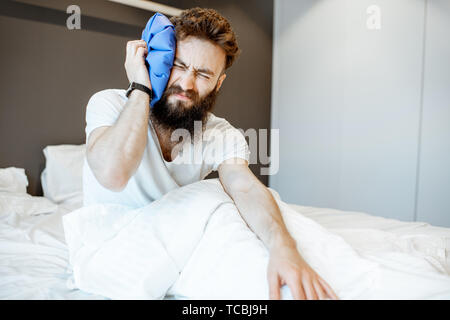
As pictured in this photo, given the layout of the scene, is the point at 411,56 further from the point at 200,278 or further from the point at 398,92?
the point at 200,278

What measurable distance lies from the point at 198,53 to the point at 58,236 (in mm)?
923

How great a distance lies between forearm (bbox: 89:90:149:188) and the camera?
945 mm

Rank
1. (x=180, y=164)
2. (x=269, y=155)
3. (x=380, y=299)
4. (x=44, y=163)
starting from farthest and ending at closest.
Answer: (x=269, y=155) → (x=44, y=163) → (x=180, y=164) → (x=380, y=299)

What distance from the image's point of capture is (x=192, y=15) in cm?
134

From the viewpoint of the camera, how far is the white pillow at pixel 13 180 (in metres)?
1.97

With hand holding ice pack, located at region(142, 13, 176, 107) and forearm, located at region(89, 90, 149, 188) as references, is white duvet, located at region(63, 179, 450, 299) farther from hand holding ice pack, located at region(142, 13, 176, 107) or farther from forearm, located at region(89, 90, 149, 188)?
hand holding ice pack, located at region(142, 13, 176, 107)

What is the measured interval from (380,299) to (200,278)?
37 centimetres

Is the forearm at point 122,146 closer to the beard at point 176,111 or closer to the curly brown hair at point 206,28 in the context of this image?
the beard at point 176,111

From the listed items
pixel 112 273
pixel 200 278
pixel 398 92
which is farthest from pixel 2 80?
pixel 398 92

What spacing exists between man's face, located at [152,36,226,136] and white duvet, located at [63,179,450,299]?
1.28 feet

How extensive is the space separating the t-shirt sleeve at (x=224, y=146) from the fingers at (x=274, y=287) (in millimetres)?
697

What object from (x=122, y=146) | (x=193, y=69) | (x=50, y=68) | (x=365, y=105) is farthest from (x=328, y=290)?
(x=365, y=105)

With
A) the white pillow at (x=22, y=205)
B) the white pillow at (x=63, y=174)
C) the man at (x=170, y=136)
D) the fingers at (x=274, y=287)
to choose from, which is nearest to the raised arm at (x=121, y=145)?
the man at (x=170, y=136)

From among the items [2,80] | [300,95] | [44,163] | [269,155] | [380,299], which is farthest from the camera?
[269,155]
